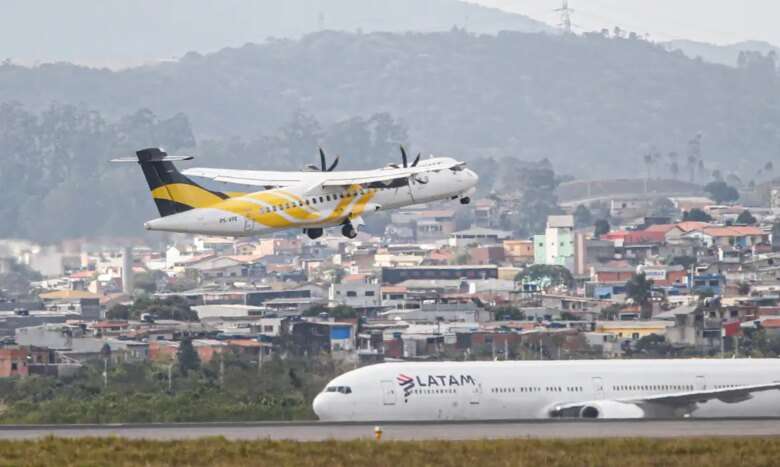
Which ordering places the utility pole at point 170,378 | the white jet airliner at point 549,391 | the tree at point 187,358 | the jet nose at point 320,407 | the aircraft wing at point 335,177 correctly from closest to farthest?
the jet nose at point 320,407, the white jet airliner at point 549,391, the aircraft wing at point 335,177, the utility pole at point 170,378, the tree at point 187,358

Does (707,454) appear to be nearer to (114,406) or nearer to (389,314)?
(114,406)

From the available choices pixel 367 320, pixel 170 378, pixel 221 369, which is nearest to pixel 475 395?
pixel 170 378

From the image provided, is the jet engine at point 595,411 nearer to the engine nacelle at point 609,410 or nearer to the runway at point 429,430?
the engine nacelle at point 609,410

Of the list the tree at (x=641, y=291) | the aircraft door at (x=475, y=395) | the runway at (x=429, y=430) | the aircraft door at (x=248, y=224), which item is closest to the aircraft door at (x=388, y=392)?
the aircraft door at (x=475, y=395)

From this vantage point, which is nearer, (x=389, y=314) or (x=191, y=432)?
(x=191, y=432)

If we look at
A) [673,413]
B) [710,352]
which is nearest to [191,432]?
[673,413]

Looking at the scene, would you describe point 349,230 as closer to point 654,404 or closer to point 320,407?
point 320,407
